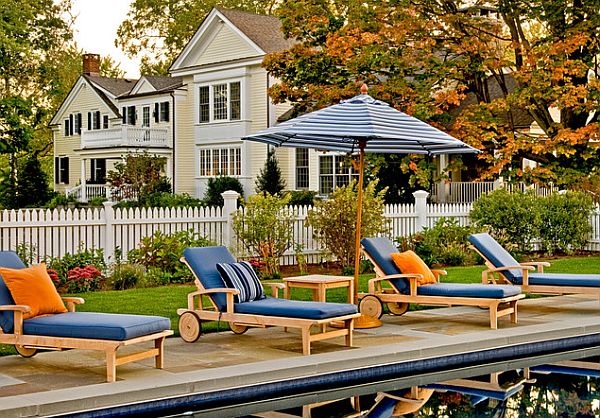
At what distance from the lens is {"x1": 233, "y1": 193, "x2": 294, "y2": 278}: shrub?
62.1 ft

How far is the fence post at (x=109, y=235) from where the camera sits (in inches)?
705

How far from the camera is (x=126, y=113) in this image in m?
47.8

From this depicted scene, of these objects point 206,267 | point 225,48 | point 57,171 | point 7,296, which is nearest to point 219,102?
point 225,48

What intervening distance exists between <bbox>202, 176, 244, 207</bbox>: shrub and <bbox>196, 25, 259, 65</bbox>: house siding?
16.5 ft

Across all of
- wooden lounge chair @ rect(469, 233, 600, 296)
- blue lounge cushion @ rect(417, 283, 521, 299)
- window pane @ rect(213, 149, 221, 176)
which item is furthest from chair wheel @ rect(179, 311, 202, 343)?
window pane @ rect(213, 149, 221, 176)

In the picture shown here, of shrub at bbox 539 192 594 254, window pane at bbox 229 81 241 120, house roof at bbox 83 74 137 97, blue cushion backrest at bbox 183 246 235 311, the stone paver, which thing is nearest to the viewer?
the stone paver

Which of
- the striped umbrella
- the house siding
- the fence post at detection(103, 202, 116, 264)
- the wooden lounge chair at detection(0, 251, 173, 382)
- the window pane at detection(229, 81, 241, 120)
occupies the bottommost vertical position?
the wooden lounge chair at detection(0, 251, 173, 382)

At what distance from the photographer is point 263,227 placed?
62.2ft

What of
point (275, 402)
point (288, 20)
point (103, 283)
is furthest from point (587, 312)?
point (288, 20)

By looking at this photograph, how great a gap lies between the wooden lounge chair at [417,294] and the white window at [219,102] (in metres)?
26.6

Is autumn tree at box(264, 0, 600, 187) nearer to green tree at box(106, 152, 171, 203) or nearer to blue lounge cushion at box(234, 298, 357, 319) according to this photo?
green tree at box(106, 152, 171, 203)

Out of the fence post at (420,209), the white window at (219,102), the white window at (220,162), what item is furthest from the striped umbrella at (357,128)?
the white window at (219,102)

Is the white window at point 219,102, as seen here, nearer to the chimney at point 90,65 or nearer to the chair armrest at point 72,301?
the chimney at point 90,65

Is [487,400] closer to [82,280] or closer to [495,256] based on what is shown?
[495,256]
